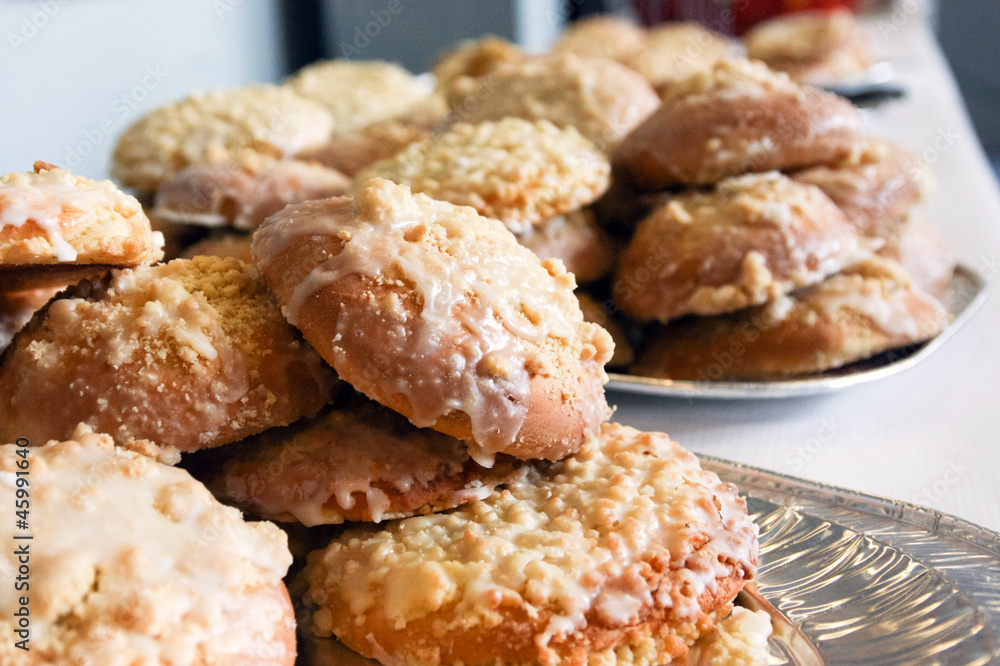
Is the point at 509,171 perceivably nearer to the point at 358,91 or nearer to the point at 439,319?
the point at 439,319

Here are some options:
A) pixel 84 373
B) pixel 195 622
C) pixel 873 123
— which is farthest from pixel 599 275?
pixel 873 123

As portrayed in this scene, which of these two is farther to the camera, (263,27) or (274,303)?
(263,27)

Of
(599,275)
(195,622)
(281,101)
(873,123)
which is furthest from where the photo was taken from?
(873,123)

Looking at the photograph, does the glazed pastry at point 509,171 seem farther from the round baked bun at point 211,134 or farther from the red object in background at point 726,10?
the red object in background at point 726,10

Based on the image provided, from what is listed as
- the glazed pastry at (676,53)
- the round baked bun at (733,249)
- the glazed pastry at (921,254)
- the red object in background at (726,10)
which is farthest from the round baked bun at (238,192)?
the red object in background at (726,10)

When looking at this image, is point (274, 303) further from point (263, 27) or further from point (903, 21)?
point (903, 21)
